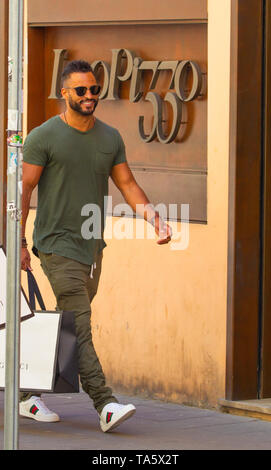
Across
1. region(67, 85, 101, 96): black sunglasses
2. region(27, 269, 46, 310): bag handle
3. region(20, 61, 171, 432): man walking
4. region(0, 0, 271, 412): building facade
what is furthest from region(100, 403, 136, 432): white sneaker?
region(67, 85, 101, 96): black sunglasses

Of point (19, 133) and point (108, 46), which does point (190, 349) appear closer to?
point (108, 46)

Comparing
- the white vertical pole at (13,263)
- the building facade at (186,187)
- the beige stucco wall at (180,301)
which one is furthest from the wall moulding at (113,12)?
the white vertical pole at (13,263)

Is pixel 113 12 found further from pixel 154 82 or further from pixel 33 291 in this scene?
pixel 33 291

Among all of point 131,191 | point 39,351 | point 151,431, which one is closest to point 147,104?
point 131,191

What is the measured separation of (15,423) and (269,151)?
360 cm

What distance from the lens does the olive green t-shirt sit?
286 inches

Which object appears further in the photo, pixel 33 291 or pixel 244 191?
pixel 244 191

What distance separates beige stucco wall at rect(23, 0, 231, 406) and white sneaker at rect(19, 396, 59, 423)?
44.1 inches

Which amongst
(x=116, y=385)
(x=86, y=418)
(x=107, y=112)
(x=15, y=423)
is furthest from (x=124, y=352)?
(x=15, y=423)

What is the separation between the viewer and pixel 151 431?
7316 millimetres

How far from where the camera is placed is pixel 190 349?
827 centimetres

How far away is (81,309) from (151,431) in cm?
87

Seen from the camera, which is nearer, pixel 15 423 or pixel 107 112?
pixel 15 423

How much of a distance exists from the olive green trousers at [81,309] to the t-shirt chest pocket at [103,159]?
60cm
